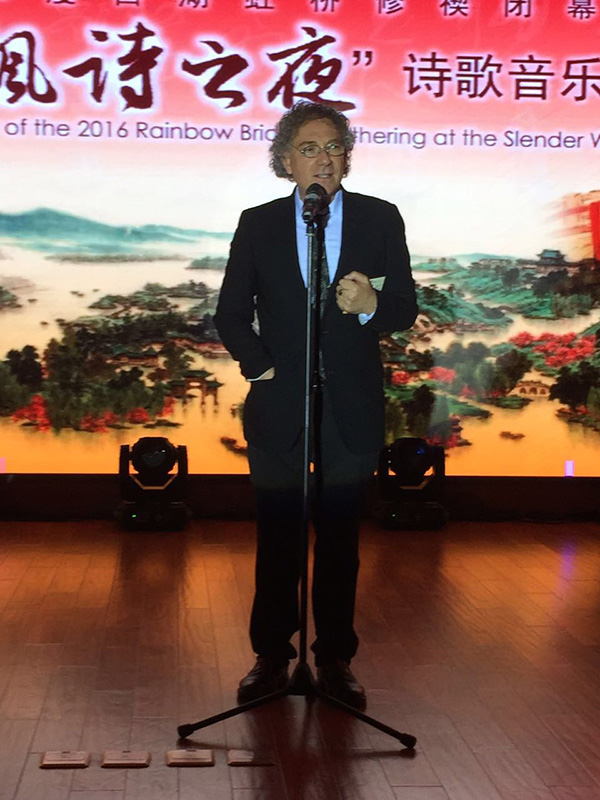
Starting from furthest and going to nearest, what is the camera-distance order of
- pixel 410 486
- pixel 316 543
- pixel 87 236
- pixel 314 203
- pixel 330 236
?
pixel 87 236, pixel 410 486, pixel 316 543, pixel 330 236, pixel 314 203

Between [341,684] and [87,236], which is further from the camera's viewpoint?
[87,236]

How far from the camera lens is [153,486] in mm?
5602

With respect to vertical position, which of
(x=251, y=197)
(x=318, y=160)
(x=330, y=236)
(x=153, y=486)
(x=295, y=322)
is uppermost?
(x=251, y=197)

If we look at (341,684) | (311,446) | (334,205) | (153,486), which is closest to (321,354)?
(311,446)

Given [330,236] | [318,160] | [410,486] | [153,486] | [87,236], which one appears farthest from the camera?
[87,236]

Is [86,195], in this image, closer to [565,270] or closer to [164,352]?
[164,352]

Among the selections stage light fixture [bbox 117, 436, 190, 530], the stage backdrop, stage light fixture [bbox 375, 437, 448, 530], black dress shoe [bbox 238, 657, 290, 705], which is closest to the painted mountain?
the stage backdrop

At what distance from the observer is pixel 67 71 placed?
18.8ft

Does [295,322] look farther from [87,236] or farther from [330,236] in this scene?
[87,236]

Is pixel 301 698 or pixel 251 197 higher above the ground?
pixel 251 197

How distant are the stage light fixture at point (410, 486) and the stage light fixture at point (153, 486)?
0.92 metres

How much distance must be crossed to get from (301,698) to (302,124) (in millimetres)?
1477

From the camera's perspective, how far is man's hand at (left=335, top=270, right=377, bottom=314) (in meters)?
2.78

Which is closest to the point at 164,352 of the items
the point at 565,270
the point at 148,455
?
the point at 148,455
